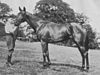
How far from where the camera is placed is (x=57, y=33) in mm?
9539

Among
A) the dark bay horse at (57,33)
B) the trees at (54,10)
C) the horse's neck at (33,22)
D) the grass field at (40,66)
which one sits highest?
the trees at (54,10)

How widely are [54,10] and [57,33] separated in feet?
206

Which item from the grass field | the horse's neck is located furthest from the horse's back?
the grass field

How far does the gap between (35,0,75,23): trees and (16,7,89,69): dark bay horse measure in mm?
57626

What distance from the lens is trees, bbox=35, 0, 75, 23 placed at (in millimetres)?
68375

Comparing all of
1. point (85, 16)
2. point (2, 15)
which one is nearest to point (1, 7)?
point (2, 15)

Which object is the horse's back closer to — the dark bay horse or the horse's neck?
the dark bay horse

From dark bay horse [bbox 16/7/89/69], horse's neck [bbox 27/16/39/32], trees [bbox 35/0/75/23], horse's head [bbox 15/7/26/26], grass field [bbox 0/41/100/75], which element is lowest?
grass field [bbox 0/41/100/75]

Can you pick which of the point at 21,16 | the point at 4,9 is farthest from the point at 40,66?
the point at 4,9

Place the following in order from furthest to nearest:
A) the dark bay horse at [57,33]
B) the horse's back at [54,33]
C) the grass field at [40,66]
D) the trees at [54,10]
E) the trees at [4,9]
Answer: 1. the trees at [4,9]
2. the trees at [54,10]
3. the horse's back at [54,33]
4. the dark bay horse at [57,33]
5. the grass field at [40,66]

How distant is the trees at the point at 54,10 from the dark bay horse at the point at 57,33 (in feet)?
189

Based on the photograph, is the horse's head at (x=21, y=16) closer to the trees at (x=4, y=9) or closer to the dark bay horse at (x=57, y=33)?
the dark bay horse at (x=57, y=33)

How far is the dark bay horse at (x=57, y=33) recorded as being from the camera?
9.24 m

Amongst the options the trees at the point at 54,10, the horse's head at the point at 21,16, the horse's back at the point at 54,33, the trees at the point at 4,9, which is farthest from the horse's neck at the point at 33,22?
the trees at the point at 4,9
